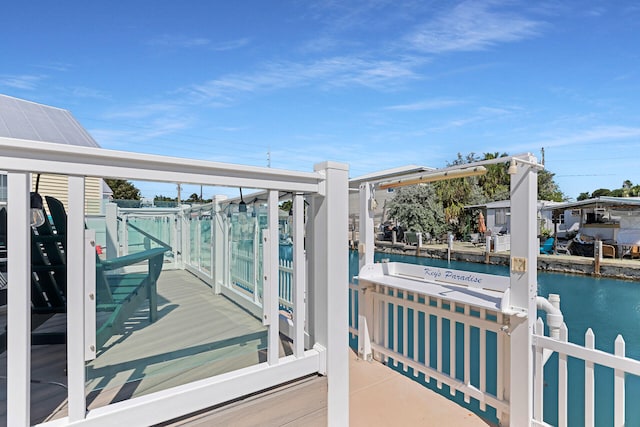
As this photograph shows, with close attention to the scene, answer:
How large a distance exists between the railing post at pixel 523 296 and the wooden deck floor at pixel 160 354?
1711mm

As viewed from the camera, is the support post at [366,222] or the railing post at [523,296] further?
the support post at [366,222]

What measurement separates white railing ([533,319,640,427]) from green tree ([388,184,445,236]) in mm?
17046

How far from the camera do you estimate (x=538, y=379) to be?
228 centimetres

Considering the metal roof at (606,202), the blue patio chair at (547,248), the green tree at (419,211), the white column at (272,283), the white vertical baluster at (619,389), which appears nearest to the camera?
the white column at (272,283)

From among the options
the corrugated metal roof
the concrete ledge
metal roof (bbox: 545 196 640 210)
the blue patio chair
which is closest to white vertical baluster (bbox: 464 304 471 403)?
the corrugated metal roof

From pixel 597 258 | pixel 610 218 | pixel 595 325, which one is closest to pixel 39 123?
pixel 595 325

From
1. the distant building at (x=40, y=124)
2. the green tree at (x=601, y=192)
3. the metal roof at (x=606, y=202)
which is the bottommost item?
the metal roof at (x=606, y=202)

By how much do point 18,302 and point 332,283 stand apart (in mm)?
1198

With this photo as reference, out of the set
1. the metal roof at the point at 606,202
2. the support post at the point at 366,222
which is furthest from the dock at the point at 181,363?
the metal roof at the point at 606,202

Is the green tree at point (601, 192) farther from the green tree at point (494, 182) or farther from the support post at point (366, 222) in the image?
the support post at point (366, 222)

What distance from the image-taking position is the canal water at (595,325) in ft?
11.8

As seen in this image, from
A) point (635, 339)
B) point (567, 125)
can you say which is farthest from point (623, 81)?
point (635, 339)

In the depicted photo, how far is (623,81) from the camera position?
12.1m

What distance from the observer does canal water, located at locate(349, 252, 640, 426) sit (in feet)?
11.8
